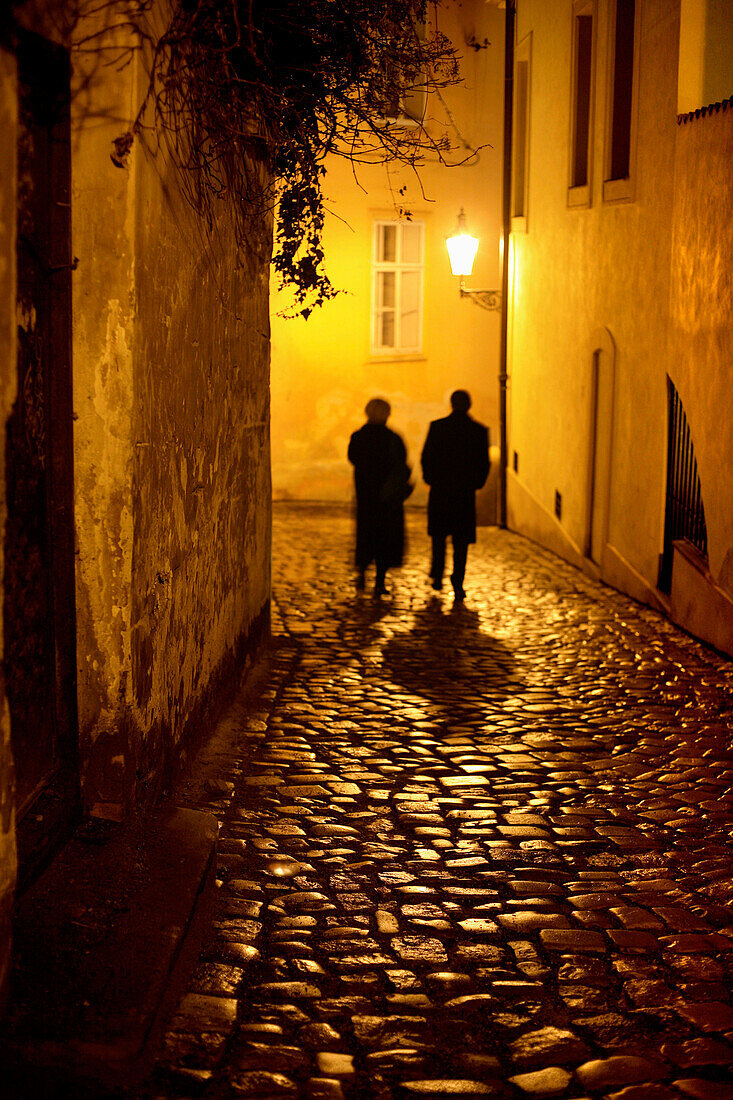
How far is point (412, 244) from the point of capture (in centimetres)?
1828

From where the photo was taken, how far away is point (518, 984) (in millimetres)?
3764

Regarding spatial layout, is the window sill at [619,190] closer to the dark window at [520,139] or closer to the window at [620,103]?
the window at [620,103]

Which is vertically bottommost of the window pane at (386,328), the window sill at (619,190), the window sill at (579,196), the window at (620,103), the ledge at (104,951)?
the ledge at (104,951)

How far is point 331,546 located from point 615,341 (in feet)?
13.2

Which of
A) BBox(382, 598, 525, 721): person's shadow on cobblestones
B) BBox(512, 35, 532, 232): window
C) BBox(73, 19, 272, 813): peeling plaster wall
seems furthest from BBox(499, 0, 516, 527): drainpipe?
BBox(73, 19, 272, 813): peeling plaster wall

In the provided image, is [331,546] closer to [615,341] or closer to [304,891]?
[615,341]

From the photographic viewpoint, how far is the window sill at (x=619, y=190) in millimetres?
11203

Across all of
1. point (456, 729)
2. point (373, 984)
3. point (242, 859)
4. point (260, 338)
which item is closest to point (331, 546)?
point (260, 338)

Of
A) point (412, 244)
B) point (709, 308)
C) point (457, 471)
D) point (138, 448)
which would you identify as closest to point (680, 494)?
point (709, 308)

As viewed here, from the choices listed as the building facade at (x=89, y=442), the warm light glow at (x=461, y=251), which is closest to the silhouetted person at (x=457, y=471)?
the warm light glow at (x=461, y=251)

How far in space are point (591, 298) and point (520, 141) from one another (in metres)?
4.51

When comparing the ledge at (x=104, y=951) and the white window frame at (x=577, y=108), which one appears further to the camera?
the white window frame at (x=577, y=108)

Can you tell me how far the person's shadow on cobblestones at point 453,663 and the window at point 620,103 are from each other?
474 cm

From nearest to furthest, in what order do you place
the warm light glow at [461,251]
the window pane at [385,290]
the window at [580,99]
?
the window at [580,99] < the warm light glow at [461,251] < the window pane at [385,290]
